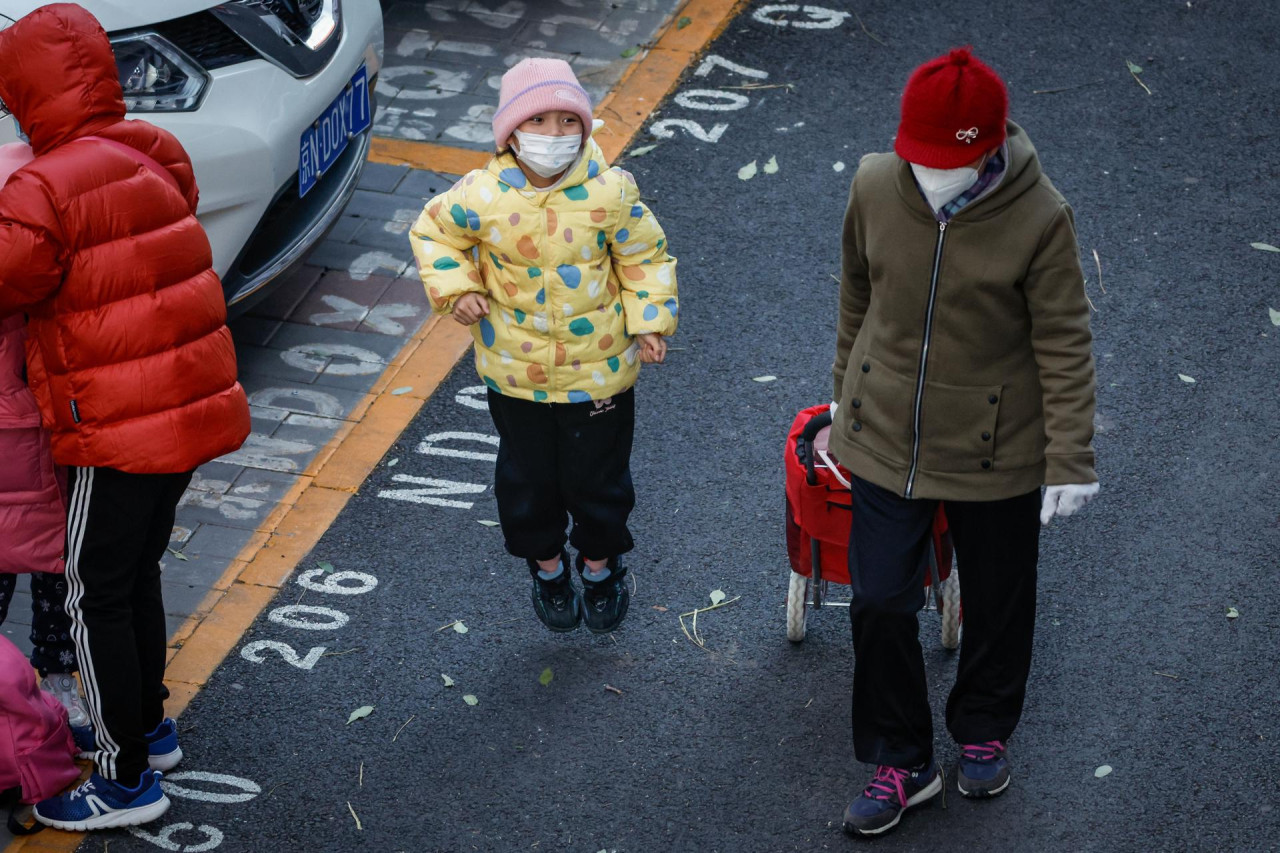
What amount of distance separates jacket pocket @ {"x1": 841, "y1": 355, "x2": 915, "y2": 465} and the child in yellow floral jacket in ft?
2.01

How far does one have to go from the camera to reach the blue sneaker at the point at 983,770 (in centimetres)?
405

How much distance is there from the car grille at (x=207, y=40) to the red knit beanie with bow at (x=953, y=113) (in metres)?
2.86

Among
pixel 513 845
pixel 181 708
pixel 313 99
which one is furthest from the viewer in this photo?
pixel 313 99

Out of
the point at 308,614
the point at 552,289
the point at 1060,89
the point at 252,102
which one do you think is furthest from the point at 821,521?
the point at 1060,89

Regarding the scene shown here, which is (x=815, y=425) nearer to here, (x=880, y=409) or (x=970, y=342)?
(x=880, y=409)

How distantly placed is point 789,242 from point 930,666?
2553 millimetres

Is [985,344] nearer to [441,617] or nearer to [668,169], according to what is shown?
[441,617]

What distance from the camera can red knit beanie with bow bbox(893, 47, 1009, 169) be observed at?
10.7 ft

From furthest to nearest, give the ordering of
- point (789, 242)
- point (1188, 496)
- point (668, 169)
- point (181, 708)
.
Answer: point (668, 169), point (789, 242), point (1188, 496), point (181, 708)

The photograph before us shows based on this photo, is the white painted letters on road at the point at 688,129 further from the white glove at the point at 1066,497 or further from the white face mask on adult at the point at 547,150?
the white glove at the point at 1066,497

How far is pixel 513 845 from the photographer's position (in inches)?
158

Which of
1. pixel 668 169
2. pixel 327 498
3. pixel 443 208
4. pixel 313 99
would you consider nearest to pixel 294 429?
pixel 327 498

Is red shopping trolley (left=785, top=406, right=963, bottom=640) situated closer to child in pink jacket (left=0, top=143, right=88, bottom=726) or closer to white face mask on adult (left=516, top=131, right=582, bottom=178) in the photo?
white face mask on adult (left=516, top=131, right=582, bottom=178)

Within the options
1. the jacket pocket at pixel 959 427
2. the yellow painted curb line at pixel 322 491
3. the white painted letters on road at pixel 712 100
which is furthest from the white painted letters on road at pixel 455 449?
the white painted letters on road at pixel 712 100
